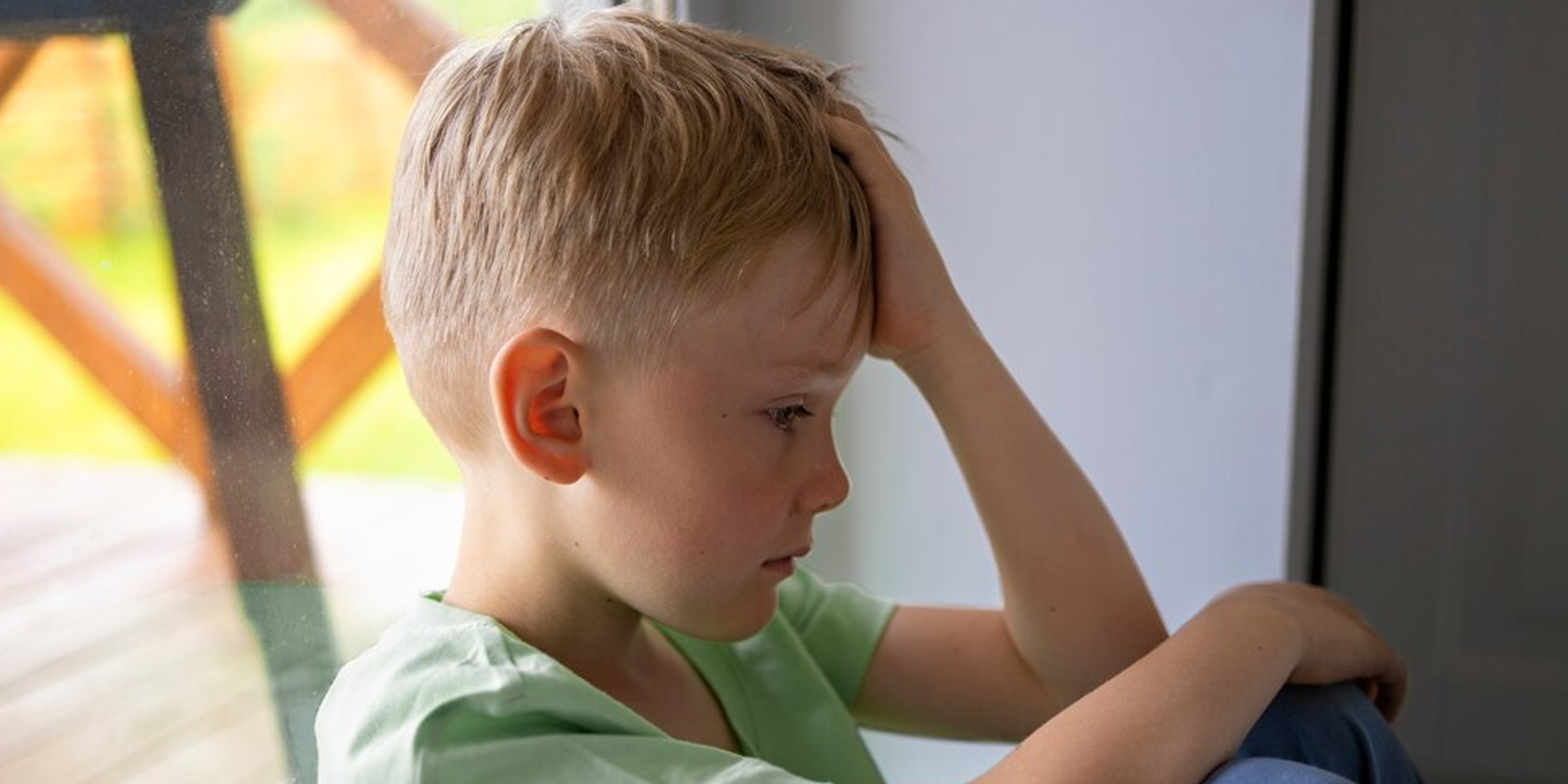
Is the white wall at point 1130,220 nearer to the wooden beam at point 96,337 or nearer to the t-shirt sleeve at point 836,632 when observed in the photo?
the t-shirt sleeve at point 836,632

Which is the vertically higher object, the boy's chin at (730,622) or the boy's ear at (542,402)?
the boy's ear at (542,402)

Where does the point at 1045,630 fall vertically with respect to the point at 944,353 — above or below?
below

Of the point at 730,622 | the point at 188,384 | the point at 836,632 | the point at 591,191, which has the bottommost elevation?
the point at 836,632

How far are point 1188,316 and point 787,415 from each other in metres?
0.58

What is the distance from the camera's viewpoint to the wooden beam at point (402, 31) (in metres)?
0.88

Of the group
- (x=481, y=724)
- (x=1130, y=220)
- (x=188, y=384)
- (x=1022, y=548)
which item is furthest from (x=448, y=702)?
(x=1130, y=220)

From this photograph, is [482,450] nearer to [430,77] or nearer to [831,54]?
[430,77]

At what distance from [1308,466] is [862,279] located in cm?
62

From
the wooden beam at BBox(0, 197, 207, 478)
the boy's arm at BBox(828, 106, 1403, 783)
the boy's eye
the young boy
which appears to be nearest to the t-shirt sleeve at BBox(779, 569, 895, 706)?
the boy's arm at BBox(828, 106, 1403, 783)

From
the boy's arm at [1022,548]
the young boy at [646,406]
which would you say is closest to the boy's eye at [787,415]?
the young boy at [646,406]

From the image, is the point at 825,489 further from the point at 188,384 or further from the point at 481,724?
the point at 188,384

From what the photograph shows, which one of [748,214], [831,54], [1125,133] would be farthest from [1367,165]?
[748,214]

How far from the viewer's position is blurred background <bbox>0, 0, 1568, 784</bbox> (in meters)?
0.90

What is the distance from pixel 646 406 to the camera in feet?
2.18
